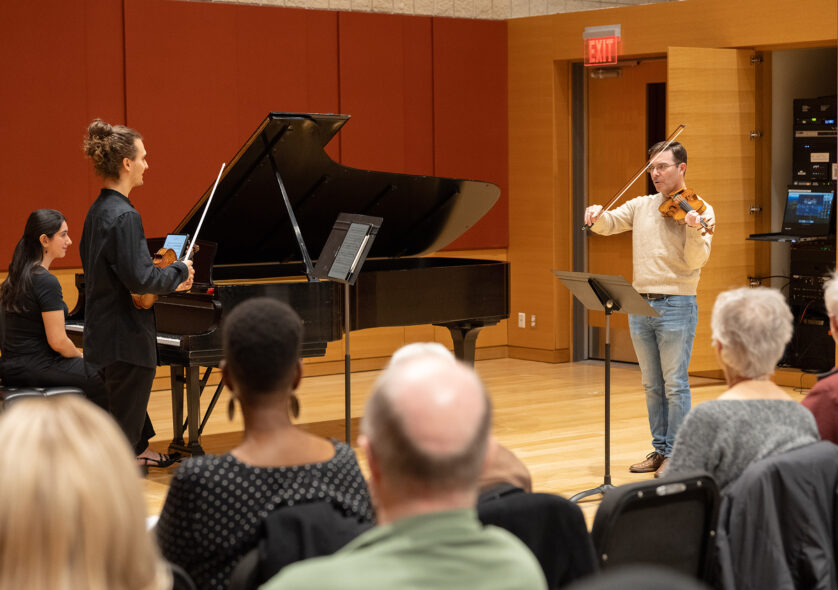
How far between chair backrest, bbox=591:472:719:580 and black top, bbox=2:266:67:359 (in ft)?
11.2

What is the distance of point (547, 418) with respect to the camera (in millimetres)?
7094

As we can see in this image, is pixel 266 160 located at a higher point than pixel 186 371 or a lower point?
higher

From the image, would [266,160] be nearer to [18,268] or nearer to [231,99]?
[18,268]

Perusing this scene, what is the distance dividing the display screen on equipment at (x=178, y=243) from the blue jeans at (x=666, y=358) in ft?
6.89

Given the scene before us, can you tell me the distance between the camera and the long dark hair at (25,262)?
522 centimetres

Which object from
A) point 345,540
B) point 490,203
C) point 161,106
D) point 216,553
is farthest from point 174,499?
point 161,106

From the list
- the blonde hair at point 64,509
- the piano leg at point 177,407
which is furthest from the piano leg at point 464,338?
the blonde hair at point 64,509

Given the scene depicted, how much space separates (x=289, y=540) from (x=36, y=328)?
3400mm

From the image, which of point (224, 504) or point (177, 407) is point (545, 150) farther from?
point (224, 504)

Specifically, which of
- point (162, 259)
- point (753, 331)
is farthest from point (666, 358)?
point (753, 331)

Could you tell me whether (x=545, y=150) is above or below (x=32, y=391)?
above

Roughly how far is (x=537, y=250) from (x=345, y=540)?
7.21 metres

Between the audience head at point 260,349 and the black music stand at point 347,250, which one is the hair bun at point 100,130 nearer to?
the black music stand at point 347,250

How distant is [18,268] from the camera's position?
525 centimetres
